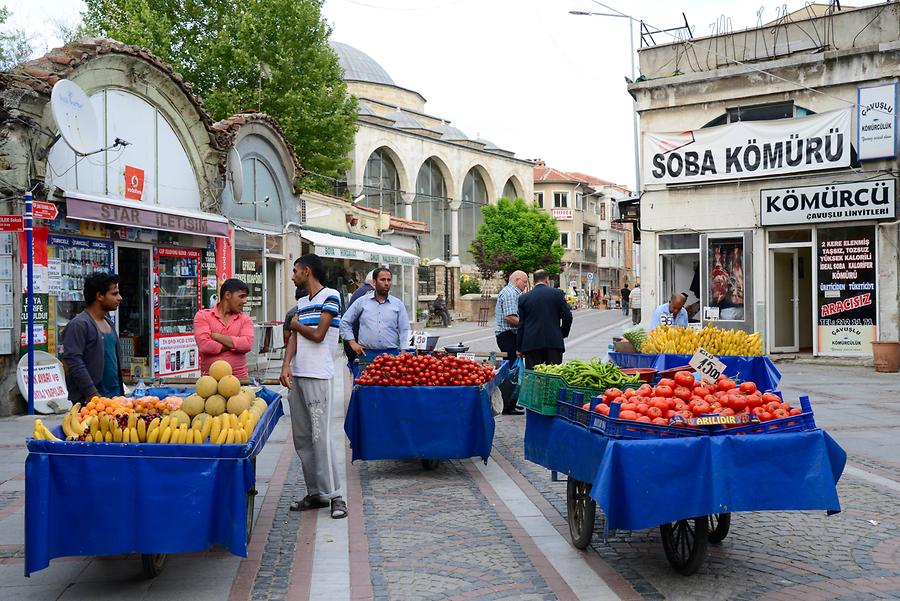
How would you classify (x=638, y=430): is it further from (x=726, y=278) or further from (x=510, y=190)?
(x=510, y=190)

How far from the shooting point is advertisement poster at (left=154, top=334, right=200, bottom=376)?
15384mm

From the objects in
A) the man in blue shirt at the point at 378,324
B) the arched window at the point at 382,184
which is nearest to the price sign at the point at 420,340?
the man in blue shirt at the point at 378,324

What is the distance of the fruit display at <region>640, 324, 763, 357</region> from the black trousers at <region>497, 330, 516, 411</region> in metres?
1.86

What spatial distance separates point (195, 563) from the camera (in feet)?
18.3

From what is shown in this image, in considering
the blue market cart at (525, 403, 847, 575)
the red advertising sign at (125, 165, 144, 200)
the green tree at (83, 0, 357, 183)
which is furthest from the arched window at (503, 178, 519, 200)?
the blue market cart at (525, 403, 847, 575)

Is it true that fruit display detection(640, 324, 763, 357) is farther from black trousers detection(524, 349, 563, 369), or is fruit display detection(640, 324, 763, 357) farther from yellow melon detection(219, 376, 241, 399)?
yellow melon detection(219, 376, 241, 399)

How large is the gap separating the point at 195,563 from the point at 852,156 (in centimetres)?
1806

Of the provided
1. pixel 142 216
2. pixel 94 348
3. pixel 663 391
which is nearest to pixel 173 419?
pixel 94 348

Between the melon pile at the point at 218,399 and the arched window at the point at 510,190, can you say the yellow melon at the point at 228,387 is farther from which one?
the arched window at the point at 510,190

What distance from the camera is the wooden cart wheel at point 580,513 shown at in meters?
5.70

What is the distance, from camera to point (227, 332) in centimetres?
734

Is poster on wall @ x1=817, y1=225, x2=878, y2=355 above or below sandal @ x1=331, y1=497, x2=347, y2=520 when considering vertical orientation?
above

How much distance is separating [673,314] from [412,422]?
6.45 meters

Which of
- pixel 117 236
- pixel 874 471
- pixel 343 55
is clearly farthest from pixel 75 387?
pixel 343 55
